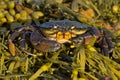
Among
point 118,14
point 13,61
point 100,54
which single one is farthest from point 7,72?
point 118,14

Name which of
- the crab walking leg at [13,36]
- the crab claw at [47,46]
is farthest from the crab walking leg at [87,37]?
the crab walking leg at [13,36]

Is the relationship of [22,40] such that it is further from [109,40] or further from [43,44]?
[109,40]

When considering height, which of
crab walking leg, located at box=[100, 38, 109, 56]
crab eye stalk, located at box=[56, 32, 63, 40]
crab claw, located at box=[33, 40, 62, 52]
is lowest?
crab walking leg, located at box=[100, 38, 109, 56]

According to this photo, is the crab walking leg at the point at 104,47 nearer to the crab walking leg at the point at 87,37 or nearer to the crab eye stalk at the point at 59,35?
the crab walking leg at the point at 87,37

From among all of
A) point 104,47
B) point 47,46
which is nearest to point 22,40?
point 47,46

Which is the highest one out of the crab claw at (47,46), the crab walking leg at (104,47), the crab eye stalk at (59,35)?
the crab eye stalk at (59,35)

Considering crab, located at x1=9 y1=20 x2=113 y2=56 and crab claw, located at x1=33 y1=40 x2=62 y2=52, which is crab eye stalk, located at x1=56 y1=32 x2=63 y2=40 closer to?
crab, located at x1=9 y1=20 x2=113 y2=56

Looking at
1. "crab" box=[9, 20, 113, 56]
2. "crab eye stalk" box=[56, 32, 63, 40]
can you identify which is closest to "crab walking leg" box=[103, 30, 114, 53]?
"crab" box=[9, 20, 113, 56]

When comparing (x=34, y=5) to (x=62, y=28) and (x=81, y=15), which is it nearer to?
(x=81, y=15)
